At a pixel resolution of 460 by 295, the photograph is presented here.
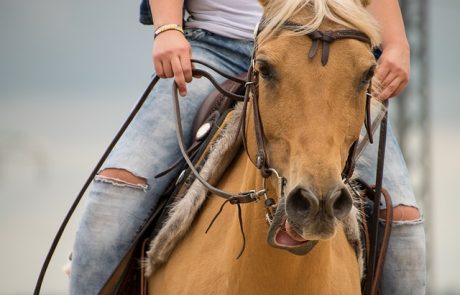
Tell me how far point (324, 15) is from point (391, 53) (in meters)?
0.96

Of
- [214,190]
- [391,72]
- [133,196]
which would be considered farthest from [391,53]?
[133,196]

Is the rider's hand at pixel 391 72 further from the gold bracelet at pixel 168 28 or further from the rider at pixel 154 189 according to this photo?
the gold bracelet at pixel 168 28

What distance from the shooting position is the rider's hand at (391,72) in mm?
5844

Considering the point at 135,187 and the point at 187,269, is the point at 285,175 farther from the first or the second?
the point at 135,187

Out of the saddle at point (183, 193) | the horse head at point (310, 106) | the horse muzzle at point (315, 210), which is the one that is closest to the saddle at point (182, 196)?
the saddle at point (183, 193)

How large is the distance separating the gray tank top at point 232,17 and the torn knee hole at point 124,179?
98cm

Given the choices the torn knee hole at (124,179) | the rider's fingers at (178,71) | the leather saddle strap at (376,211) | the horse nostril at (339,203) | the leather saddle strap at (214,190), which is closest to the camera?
the horse nostril at (339,203)

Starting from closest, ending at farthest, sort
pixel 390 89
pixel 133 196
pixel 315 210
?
pixel 315 210 < pixel 390 89 < pixel 133 196

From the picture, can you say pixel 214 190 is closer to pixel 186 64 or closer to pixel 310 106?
pixel 186 64

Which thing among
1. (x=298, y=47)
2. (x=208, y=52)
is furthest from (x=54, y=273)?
(x=298, y=47)

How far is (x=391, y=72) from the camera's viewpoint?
5906 mm

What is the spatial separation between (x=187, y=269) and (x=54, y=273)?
11948 mm

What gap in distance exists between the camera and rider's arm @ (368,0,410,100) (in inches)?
231

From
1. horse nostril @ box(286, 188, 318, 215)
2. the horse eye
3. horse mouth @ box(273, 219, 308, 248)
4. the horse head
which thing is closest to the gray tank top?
the horse head
